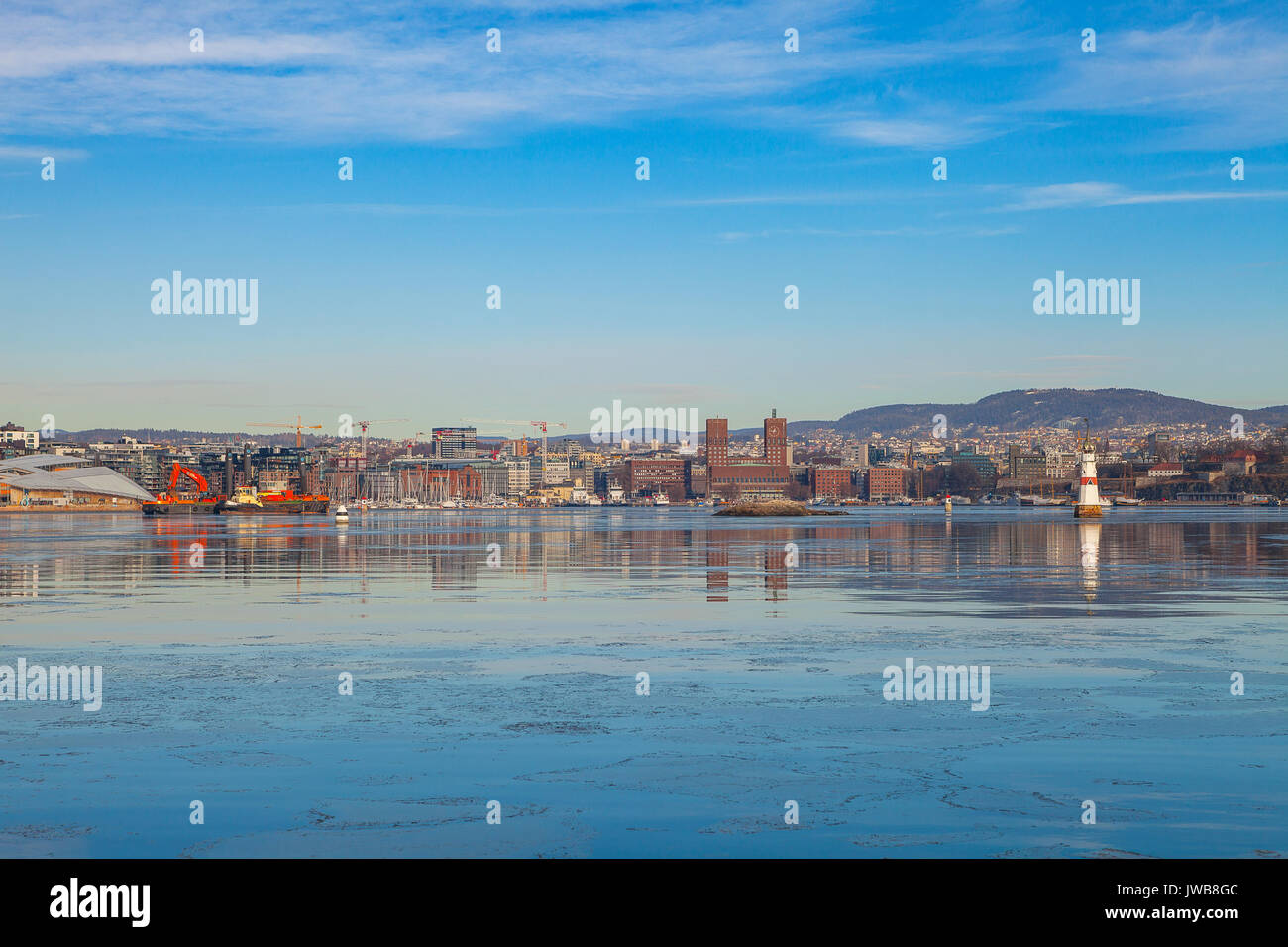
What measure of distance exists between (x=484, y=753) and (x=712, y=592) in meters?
15.6

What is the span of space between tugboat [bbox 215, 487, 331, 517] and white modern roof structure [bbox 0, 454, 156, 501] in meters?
16.8

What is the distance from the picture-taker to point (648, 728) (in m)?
10.2

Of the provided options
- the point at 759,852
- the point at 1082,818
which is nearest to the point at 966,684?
the point at 1082,818

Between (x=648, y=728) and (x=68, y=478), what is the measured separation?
17405 cm

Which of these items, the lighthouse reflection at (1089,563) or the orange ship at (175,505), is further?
the orange ship at (175,505)

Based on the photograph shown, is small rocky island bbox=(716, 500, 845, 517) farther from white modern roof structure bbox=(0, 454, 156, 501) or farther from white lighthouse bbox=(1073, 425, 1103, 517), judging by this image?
white modern roof structure bbox=(0, 454, 156, 501)

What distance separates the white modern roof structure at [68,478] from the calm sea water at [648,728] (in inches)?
6008

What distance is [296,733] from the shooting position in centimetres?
1005

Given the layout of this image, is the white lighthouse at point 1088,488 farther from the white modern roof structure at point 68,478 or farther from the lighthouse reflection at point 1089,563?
the white modern roof structure at point 68,478

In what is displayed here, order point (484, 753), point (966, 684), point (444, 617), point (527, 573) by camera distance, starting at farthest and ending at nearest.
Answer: point (527, 573), point (444, 617), point (966, 684), point (484, 753)

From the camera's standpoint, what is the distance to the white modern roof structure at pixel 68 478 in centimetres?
16288

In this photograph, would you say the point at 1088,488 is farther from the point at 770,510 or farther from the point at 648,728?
the point at 648,728

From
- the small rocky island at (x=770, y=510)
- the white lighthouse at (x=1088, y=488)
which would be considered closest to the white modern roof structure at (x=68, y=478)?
the small rocky island at (x=770, y=510)
